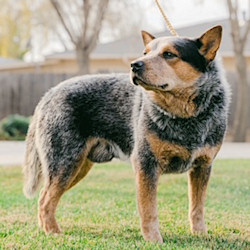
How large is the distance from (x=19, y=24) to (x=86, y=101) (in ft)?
134

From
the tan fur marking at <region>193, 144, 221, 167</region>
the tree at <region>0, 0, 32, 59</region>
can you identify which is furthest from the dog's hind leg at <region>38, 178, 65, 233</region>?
the tree at <region>0, 0, 32, 59</region>

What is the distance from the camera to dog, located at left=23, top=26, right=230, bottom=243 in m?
5.33

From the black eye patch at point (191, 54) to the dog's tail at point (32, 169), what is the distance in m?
1.97

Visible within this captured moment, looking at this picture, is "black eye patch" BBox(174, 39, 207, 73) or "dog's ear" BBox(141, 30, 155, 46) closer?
"black eye patch" BBox(174, 39, 207, 73)

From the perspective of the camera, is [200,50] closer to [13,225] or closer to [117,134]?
[117,134]

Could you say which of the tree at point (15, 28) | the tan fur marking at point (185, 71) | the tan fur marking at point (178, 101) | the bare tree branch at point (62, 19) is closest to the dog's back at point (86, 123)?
the tan fur marking at point (178, 101)

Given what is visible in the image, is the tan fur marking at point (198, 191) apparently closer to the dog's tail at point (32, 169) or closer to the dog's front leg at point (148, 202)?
the dog's front leg at point (148, 202)

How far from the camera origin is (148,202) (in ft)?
17.8

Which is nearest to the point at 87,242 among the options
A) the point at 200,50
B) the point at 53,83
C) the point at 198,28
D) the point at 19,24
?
the point at 200,50

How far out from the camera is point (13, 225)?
6332mm

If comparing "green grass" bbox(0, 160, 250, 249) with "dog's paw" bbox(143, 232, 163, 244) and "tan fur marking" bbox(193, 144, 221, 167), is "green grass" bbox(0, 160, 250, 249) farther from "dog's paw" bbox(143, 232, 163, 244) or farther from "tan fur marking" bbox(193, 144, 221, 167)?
"tan fur marking" bbox(193, 144, 221, 167)

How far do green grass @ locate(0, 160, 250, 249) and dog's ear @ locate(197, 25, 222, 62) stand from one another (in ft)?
5.24

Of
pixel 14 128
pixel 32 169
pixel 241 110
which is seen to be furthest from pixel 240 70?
pixel 32 169

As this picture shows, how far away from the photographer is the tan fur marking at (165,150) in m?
5.39
